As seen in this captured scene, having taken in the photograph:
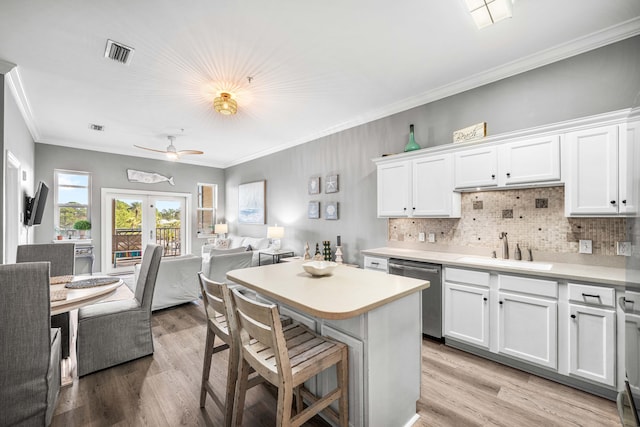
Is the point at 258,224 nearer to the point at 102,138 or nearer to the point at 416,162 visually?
the point at 102,138

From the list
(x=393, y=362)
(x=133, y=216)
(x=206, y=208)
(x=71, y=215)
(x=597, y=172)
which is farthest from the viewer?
(x=206, y=208)

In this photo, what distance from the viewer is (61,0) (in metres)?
1.94

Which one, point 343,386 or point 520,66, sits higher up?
point 520,66

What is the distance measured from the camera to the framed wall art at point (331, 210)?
467 centimetres

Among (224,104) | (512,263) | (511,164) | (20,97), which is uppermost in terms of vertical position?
(20,97)

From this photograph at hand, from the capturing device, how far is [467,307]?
261 centimetres

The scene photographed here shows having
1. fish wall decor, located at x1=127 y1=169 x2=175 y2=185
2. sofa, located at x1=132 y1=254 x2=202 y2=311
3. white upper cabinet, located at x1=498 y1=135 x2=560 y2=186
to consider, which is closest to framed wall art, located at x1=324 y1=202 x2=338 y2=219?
sofa, located at x1=132 y1=254 x2=202 y2=311

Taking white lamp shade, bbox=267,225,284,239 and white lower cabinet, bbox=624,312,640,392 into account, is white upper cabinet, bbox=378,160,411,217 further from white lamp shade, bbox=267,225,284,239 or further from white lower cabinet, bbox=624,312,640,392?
white lamp shade, bbox=267,225,284,239

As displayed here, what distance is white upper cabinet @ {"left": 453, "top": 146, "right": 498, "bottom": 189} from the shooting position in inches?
106

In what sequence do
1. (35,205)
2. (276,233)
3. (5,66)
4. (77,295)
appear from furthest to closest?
(276,233) < (35,205) < (5,66) < (77,295)

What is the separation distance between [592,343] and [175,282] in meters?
4.55

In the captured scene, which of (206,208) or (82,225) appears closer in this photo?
(82,225)

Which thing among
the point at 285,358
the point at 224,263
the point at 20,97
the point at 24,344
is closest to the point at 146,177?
the point at 20,97

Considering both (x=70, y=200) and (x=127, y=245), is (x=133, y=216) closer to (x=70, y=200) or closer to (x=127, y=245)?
(x=127, y=245)
